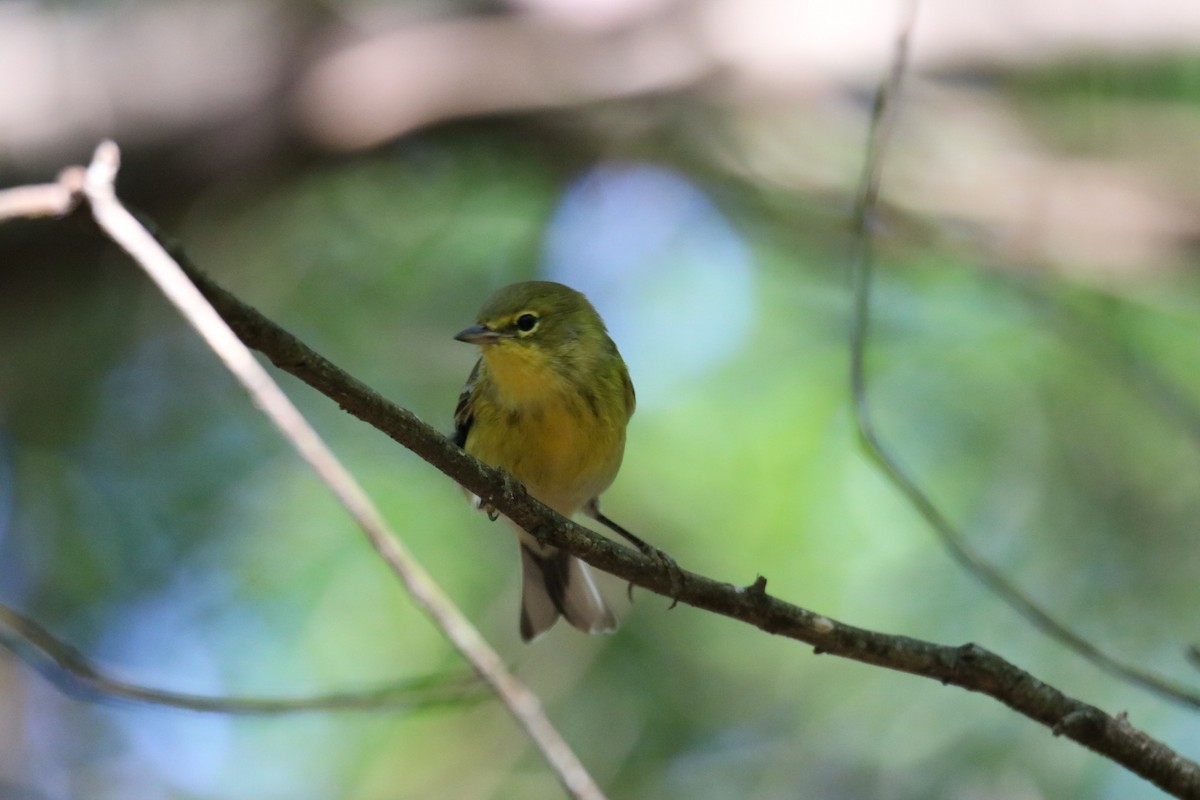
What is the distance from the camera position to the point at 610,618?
4.50m

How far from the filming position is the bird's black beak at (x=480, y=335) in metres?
4.00

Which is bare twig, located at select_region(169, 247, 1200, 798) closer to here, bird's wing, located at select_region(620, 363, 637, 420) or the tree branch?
the tree branch

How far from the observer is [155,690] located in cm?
348

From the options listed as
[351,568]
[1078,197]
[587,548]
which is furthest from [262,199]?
[1078,197]

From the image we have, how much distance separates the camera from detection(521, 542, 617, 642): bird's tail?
4.54 metres

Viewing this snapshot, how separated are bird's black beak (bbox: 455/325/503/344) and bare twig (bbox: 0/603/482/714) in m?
1.17

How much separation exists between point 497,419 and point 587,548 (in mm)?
1309

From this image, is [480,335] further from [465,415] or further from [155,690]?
[155,690]

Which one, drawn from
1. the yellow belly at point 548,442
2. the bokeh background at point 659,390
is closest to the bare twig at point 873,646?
the yellow belly at point 548,442

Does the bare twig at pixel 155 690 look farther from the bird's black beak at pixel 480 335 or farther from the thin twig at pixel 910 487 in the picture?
the thin twig at pixel 910 487

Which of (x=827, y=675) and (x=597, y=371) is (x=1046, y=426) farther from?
(x=597, y=371)

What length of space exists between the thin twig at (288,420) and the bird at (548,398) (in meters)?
0.92

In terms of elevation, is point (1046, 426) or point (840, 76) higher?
point (840, 76)

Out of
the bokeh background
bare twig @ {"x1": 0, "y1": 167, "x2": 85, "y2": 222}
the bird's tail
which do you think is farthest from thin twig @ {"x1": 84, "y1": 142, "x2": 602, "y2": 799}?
the bokeh background
